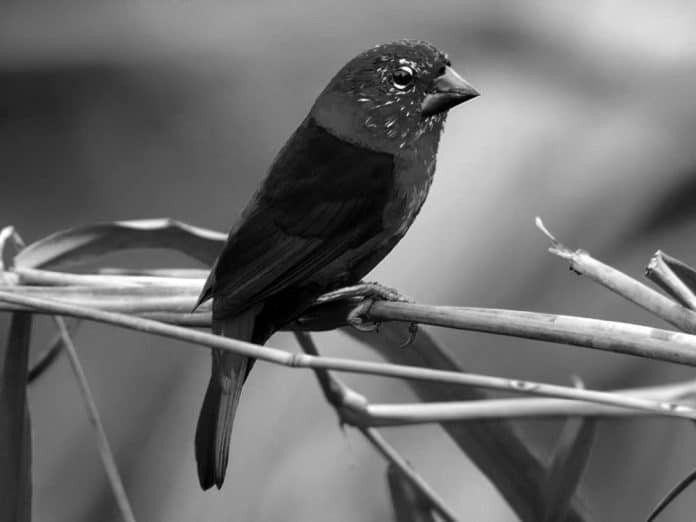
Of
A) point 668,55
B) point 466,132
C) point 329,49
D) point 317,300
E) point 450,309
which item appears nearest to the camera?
point 450,309

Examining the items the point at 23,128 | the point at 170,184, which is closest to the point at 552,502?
the point at 170,184

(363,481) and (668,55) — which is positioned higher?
(668,55)

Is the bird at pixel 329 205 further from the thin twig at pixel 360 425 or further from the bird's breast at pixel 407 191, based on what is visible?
the thin twig at pixel 360 425

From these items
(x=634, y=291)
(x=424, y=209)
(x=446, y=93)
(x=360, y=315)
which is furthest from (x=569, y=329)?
(x=424, y=209)

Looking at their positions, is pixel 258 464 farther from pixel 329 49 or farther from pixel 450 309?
pixel 329 49

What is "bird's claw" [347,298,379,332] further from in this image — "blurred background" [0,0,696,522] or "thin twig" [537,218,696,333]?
"blurred background" [0,0,696,522]

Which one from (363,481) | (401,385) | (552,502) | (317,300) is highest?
(317,300)
